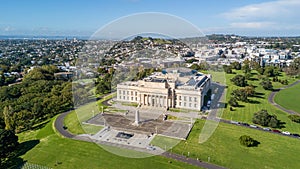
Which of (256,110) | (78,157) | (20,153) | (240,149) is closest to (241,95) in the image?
(256,110)

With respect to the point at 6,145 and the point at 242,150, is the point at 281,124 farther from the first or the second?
the point at 6,145

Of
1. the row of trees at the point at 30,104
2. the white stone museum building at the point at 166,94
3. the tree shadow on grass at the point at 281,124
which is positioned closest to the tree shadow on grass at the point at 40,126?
the row of trees at the point at 30,104

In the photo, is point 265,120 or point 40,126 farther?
point 40,126

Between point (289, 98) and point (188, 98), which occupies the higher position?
point (188, 98)

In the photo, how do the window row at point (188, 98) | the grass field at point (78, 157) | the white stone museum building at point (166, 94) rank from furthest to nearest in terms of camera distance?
the white stone museum building at point (166, 94) < the window row at point (188, 98) < the grass field at point (78, 157)

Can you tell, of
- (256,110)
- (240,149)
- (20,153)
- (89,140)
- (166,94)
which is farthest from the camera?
(166,94)

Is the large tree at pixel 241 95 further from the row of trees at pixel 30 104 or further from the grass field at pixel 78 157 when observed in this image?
the row of trees at pixel 30 104

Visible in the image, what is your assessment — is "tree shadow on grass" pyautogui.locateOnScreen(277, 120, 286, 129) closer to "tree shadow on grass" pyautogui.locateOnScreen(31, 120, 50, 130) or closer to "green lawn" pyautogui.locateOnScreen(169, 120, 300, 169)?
"green lawn" pyautogui.locateOnScreen(169, 120, 300, 169)
